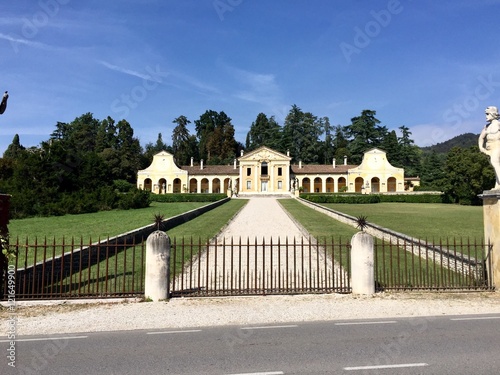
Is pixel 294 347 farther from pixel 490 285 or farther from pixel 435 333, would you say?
pixel 490 285

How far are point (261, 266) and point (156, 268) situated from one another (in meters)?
3.95

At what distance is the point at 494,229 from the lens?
811cm

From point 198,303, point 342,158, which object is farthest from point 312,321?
point 342,158

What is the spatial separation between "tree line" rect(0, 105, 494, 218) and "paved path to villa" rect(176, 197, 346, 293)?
1722 centimetres

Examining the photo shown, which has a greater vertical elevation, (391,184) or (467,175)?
(391,184)

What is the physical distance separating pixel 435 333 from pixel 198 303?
13.5 ft

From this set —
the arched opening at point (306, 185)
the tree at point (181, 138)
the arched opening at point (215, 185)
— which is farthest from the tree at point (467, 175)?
the tree at point (181, 138)

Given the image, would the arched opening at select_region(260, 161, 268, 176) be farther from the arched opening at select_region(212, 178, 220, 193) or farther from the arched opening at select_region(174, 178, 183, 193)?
the arched opening at select_region(174, 178, 183, 193)

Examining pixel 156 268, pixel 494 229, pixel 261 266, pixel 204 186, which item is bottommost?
pixel 261 266

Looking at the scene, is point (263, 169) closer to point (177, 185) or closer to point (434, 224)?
point (177, 185)

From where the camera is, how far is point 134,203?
33.6 metres

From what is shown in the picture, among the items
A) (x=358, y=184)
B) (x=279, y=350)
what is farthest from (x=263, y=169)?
(x=279, y=350)

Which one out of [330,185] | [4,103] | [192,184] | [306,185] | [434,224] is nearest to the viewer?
[4,103]

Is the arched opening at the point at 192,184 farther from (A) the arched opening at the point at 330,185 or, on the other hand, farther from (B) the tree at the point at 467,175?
(B) the tree at the point at 467,175
